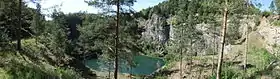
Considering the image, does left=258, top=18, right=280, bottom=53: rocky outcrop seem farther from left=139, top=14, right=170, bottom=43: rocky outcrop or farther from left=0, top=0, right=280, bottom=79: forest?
left=139, top=14, right=170, bottom=43: rocky outcrop

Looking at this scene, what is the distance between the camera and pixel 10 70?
1283 cm

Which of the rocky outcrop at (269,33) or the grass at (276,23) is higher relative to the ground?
the grass at (276,23)

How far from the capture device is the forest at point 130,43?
18.2 m

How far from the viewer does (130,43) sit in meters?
23.6

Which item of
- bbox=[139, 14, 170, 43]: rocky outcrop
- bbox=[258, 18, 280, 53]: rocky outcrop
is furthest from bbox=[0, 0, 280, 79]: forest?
bbox=[139, 14, 170, 43]: rocky outcrop

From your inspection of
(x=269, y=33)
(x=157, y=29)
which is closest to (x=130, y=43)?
(x=269, y=33)

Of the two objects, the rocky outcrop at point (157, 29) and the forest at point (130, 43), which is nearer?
the forest at point (130, 43)

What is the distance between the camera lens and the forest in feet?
59.6

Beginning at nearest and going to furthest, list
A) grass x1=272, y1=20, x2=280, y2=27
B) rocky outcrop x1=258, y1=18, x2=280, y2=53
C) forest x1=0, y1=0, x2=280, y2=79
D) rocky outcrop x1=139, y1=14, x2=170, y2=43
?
forest x1=0, y1=0, x2=280, y2=79, rocky outcrop x1=258, y1=18, x2=280, y2=53, grass x1=272, y1=20, x2=280, y2=27, rocky outcrop x1=139, y1=14, x2=170, y2=43

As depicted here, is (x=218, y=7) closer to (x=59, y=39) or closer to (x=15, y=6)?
(x=15, y=6)

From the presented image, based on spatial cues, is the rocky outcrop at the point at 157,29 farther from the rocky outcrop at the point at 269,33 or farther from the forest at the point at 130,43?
the rocky outcrop at the point at 269,33

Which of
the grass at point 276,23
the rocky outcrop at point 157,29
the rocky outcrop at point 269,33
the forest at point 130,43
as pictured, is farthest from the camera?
the rocky outcrop at point 157,29

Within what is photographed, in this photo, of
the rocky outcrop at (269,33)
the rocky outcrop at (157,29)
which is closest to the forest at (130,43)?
the rocky outcrop at (269,33)

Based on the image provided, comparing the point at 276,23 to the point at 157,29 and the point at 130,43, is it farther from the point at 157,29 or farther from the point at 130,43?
the point at 157,29
